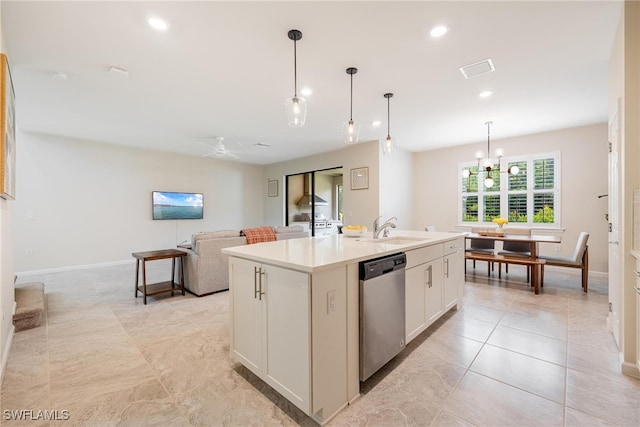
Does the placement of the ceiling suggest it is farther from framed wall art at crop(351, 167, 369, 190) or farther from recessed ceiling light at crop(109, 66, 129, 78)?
framed wall art at crop(351, 167, 369, 190)

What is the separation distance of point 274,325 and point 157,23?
7.74 ft

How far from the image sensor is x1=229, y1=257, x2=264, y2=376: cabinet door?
5.90 ft

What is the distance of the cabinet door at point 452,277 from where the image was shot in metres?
2.89

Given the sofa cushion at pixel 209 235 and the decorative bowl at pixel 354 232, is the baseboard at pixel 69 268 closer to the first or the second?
the sofa cushion at pixel 209 235

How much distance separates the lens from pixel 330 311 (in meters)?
1.56

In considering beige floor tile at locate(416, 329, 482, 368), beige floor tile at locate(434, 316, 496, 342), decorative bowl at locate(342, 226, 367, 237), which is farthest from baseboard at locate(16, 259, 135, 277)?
beige floor tile at locate(434, 316, 496, 342)

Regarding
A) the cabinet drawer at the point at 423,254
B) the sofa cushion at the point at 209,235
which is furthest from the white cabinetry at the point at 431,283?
the sofa cushion at the point at 209,235

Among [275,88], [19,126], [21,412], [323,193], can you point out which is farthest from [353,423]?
[323,193]

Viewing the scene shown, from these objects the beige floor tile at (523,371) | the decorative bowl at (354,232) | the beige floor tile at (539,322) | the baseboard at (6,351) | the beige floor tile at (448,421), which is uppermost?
the decorative bowl at (354,232)

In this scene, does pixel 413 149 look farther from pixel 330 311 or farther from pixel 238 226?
pixel 330 311

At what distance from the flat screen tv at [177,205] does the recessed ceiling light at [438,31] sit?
6.39 m

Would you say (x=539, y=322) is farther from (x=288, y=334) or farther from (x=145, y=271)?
(x=145, y=271)

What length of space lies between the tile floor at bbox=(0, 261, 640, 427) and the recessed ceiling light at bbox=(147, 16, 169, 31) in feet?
8.54

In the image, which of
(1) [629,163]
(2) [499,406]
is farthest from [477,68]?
(2) [499,406]
